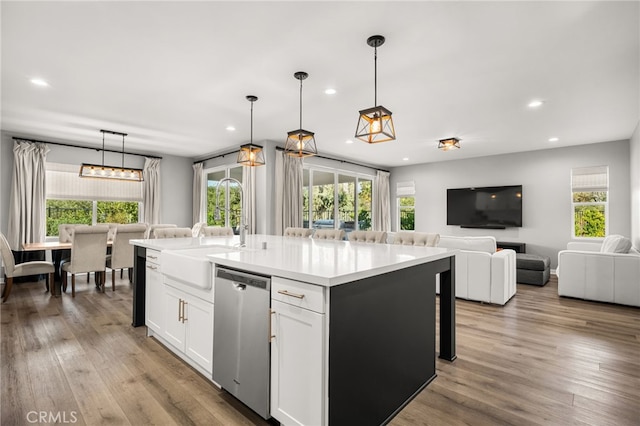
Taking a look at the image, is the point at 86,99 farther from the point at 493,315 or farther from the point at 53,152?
the point at 493,315

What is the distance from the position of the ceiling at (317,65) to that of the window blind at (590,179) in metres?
1.24

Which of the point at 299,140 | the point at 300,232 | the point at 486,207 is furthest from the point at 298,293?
the point at 486,207

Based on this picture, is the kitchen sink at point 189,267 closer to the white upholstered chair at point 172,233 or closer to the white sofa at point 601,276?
Answer: the white upholstered chair at point 172,233

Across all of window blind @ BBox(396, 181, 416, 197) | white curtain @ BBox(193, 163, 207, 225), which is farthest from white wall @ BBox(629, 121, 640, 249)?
white curtain @ BBox(193, 163, 207, 225)

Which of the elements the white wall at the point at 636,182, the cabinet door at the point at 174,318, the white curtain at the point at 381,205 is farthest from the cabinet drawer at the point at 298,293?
the white curtain at the point at 381,205

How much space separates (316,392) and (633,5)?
3171mm

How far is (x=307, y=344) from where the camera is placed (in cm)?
153

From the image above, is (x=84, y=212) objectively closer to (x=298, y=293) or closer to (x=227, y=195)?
(x=227, y=195)

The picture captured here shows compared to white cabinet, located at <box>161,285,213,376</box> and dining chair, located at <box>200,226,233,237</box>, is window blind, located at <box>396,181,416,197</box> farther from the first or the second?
white cabinet, located at <box>161,285,213,376</box>

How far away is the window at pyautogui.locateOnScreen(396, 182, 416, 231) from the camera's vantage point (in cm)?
912

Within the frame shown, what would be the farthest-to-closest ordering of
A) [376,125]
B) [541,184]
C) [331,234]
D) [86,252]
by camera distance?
1. [541,184]
2. [86,252]
3. [331,234]
4. [376,125]

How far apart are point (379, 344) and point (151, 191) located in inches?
269

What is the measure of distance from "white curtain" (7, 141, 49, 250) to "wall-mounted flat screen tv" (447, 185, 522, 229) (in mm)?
8666

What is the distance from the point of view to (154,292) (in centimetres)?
294
